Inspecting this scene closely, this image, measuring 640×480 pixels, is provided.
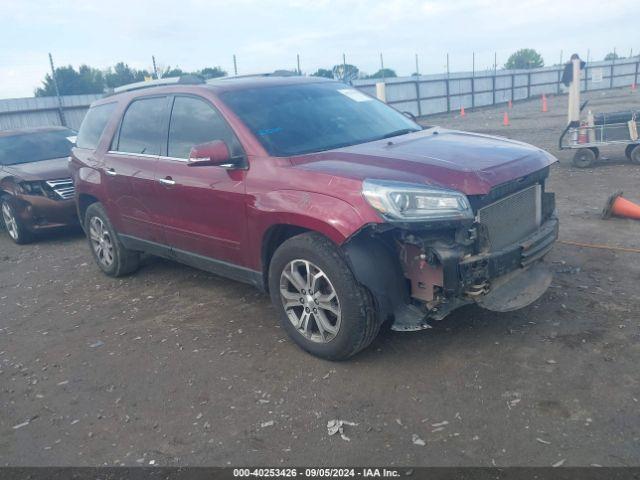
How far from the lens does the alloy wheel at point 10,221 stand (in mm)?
8297

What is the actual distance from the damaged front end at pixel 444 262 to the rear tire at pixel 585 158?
24.3 feet

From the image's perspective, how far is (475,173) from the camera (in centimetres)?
346

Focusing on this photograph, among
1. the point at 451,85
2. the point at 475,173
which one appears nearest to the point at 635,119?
the point at 475,173

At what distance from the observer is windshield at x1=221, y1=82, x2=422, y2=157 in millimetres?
4148

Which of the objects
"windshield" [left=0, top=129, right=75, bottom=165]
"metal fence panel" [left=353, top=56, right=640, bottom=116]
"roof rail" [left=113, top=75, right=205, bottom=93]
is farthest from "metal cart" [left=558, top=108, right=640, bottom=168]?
"metal fence panel" [left=353, top=56, right=640, bottom=116]

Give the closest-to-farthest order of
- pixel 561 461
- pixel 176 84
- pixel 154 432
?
pixel 561 461, pixel 154 432, pixel 176 84

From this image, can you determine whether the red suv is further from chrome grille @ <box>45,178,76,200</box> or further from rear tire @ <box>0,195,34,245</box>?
rear tire @ <box>0,195,34,245</box>

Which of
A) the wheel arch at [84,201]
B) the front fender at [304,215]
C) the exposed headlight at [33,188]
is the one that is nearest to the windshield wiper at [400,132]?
the front fender at [304,215]

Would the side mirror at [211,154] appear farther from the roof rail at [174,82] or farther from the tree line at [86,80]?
the tree line at [86,80]

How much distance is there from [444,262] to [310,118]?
181cm

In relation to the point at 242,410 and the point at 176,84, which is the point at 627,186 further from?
the point at 242,410

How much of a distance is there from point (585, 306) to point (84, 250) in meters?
6.29

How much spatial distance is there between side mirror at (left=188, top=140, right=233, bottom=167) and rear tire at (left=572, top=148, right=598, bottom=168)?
836 cm

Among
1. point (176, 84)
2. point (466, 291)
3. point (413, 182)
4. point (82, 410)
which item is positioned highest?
point (176, 84)
